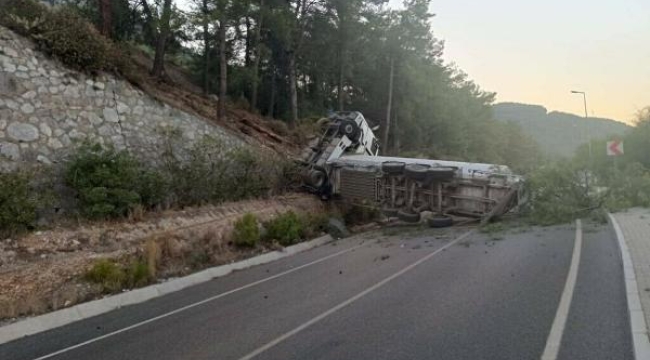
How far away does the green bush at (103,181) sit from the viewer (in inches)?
485

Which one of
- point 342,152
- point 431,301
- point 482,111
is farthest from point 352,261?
point 482,111

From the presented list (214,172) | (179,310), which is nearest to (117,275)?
(179,310)

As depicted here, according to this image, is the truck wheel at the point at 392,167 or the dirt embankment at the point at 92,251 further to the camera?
the truck wheel at the point at 392,167

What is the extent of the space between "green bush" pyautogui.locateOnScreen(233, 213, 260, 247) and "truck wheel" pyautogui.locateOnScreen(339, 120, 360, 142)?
8.96m

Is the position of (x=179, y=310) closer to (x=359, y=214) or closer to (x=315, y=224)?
(x=315, y=224)

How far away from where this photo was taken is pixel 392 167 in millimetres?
18188

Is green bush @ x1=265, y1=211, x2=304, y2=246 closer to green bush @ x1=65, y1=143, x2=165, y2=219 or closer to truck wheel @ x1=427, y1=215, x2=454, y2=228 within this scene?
green bush @ x1=65, y1=143, x2=165, y2=219

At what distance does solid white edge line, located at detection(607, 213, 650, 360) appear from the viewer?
5.41m

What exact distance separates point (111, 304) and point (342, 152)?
1338cm

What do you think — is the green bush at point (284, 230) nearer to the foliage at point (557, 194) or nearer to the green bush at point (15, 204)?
the green bush at point (15, 204)

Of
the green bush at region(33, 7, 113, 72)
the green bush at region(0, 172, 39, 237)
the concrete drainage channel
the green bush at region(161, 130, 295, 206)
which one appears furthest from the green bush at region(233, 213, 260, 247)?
the green bush at region(33, 7, 113, 72)

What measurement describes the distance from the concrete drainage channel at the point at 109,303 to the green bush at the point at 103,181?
9.58 feet

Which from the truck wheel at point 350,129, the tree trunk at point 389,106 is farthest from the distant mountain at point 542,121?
the truck wheel at point 350,129

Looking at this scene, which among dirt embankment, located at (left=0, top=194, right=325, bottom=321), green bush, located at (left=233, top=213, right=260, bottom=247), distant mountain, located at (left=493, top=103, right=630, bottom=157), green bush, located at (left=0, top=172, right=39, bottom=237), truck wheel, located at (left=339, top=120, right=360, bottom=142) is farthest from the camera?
distant mountain, located at (left=493, top=103, right=630, bottom=157)
